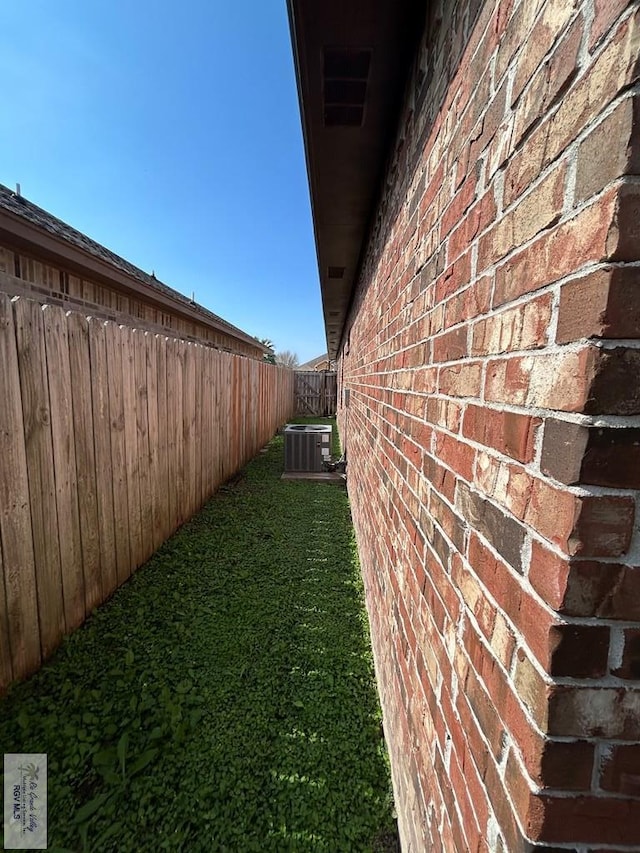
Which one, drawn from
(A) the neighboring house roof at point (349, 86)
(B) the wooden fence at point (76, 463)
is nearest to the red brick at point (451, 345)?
(A) the neighboring house roof at point (349, 86)

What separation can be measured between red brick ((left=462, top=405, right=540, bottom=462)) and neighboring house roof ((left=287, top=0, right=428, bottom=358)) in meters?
1.70

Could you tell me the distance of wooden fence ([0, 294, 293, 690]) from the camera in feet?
6.84

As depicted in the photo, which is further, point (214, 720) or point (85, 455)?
point (85, 455)

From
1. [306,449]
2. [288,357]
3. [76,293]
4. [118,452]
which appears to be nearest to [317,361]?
[288,357]

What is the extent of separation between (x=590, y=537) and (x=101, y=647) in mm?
2887

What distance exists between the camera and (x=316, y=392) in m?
19.0

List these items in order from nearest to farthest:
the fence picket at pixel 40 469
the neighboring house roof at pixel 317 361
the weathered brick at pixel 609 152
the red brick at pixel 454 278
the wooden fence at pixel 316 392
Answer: the weathered brick at pixel 609 152 → the red brick at pixel 454 278 → the fence picket at pixel 40 469 → the wooden fence at pixel 316 392 → the neighboring house roof at pixel 317 361

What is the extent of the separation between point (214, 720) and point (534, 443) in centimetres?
214

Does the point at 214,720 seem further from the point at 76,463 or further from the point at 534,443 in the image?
the point at 534,443

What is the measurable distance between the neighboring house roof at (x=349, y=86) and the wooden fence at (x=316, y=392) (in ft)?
50.7

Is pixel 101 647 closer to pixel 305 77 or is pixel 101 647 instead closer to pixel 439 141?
pixel 439 141

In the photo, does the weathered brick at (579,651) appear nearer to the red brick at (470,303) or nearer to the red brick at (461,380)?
the red brick at (461,380)

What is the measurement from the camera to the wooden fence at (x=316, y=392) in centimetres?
1885

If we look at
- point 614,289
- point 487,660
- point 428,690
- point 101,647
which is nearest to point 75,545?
point 101,647
